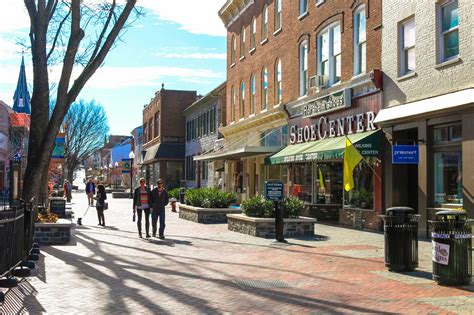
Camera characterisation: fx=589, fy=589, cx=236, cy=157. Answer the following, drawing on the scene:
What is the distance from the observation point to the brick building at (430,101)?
14.1 m

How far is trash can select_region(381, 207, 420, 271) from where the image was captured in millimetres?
10180

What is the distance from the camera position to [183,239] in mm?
16438

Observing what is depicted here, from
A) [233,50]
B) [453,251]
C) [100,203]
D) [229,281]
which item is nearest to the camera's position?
[453,251]

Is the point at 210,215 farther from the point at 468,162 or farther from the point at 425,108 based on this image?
the point at 468,162

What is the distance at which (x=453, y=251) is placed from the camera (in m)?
8.95

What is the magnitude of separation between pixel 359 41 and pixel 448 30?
522 centimetres

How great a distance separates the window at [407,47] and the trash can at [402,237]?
764 centimetres

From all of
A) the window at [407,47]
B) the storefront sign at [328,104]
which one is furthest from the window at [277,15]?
the window at [407,47]

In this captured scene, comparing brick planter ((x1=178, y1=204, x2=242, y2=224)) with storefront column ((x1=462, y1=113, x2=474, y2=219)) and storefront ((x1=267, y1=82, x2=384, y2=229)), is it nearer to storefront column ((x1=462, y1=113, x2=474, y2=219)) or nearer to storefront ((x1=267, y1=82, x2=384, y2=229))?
storefront ((x1=267, y1=82, x2=384, y2=229))

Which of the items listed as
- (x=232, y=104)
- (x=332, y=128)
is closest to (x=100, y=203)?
(x=332, y=128)

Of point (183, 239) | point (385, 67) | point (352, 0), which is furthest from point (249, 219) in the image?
point (352, 0)

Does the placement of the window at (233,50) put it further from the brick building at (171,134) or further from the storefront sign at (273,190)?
the storefront sign at (273,190)

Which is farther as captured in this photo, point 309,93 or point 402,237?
point 309,93

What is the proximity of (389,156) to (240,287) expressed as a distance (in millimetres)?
9927
